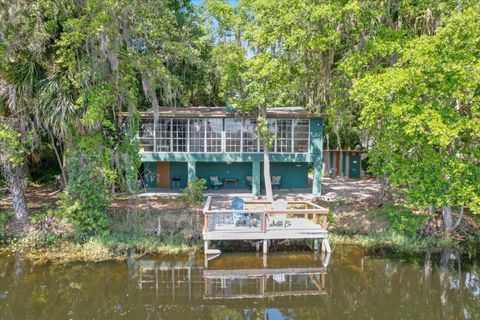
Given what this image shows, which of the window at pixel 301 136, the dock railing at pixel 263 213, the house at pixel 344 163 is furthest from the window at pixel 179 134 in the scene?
the house at pixel 344 163

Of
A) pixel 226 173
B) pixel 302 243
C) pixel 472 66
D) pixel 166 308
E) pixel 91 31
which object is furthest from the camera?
Answer: pixel 226 173

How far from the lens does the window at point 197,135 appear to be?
603 inches

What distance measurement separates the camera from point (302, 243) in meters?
10.9

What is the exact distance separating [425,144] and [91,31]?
962 cm

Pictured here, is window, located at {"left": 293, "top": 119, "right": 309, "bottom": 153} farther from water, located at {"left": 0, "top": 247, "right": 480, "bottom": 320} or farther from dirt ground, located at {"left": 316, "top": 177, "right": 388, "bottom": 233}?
water, located at {"left": 0, "top": 247, "right": 480, "bottom": 320}

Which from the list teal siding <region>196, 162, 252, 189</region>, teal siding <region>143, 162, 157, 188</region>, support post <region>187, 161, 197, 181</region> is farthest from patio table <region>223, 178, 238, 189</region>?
teal siding <region>143, 162, 157, 188</region>

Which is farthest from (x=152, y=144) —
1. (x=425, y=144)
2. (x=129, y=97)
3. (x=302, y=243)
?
(x=425, y=144)

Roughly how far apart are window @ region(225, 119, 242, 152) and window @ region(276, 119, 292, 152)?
1795 mm

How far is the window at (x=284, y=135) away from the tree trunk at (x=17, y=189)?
10054 millimetres

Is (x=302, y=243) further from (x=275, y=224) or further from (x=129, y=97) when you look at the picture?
(x=129, y=97)

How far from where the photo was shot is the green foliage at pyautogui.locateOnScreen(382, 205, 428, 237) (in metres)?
10.6

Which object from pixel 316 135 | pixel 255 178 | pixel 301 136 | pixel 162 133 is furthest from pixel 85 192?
pixel 316 135

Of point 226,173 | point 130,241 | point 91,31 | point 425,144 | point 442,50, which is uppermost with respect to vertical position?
point 91,31

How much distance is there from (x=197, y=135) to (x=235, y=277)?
8.05 metres
